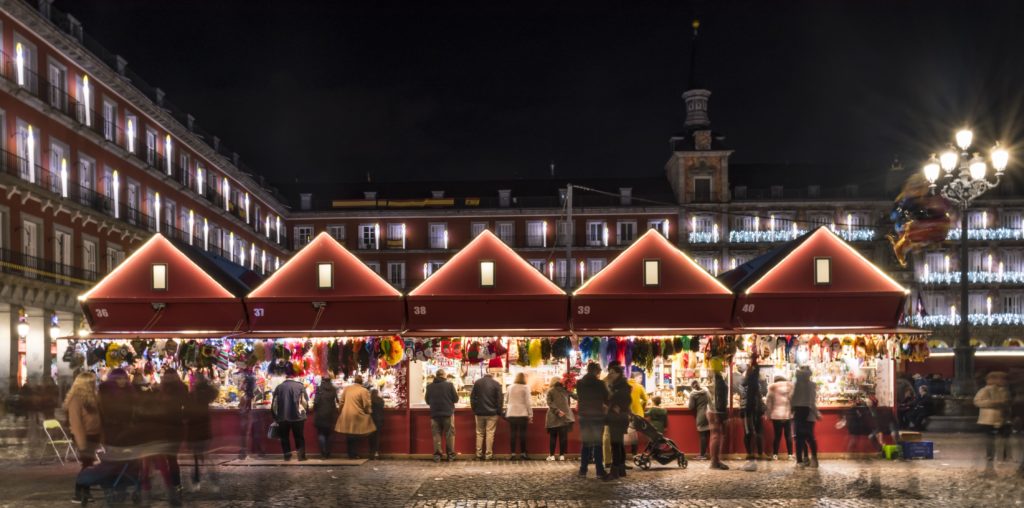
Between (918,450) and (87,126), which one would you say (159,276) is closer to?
(918,450)

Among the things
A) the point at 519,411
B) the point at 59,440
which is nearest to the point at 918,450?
the point at 519,411

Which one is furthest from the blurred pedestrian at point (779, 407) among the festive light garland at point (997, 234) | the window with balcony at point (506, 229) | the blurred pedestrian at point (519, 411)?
the festive light garland at point (997, 234)

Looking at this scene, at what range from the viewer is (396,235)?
74.6 m

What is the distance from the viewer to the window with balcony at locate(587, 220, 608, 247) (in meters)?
73.2

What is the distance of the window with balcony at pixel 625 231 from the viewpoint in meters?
73.2

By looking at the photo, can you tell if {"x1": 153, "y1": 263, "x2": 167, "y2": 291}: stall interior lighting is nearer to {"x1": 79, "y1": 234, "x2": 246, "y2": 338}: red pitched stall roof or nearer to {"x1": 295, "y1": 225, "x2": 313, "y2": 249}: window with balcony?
{"x1": 79, "y1": 234, "x2": 246, "y2": 338}: red pitched stall roof

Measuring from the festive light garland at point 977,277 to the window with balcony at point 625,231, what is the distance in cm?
1898

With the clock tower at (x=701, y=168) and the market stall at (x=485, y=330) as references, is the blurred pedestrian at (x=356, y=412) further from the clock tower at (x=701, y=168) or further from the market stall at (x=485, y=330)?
the clock tower at (x=701, y=168)

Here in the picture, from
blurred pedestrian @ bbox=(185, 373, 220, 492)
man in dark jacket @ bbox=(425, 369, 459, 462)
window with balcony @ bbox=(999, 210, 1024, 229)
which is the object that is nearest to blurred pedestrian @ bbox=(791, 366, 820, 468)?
man in dark jacket @ bbox=(425, 369, 459, 462)

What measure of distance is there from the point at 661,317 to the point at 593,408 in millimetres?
5043

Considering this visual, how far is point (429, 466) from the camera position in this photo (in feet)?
59.9

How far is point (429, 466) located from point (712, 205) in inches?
2186

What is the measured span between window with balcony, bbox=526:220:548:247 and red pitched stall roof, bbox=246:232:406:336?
2097 inches

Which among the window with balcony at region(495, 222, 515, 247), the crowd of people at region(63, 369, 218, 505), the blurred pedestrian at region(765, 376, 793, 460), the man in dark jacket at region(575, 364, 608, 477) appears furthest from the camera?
the window with balcony at region(495, 222, 515, 247)
